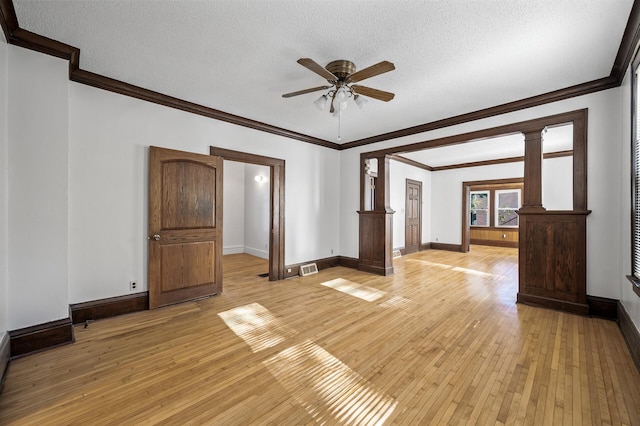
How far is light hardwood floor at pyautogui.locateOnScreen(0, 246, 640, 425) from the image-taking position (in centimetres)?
170

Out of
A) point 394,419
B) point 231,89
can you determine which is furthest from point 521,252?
→ point 231,89

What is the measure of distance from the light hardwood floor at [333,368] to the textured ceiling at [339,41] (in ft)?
8.92

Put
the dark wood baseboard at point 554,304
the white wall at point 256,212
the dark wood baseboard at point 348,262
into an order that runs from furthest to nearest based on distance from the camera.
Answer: the white wall at point 256,212 → the dark wood baseboard at point 348,262 → the dark wood baseboard at point 554,304

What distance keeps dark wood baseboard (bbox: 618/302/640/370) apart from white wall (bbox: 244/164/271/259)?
5.90 m

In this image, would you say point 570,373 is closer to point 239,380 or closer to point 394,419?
point 394,419

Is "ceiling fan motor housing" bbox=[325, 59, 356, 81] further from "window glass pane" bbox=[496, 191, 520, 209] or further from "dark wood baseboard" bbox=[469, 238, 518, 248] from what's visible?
"window glass pane" bbox=[496, 191, 520, 209]

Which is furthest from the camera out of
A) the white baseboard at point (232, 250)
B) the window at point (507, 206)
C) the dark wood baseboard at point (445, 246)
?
the window at point (507, 206)

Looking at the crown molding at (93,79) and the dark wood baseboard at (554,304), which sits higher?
the crown molding at (93,79)

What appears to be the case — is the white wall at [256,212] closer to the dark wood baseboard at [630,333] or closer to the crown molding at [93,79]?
the crown molding at [93,79]

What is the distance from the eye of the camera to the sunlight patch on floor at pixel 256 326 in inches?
103

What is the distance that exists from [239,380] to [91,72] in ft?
11.4

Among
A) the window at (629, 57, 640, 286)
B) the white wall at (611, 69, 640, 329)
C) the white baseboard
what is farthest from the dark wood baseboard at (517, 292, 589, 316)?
the white baseboard

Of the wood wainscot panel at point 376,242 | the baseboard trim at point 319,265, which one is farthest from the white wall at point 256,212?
the wood wainscot panel at point 376,242

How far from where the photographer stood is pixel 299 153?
5.33 meters
